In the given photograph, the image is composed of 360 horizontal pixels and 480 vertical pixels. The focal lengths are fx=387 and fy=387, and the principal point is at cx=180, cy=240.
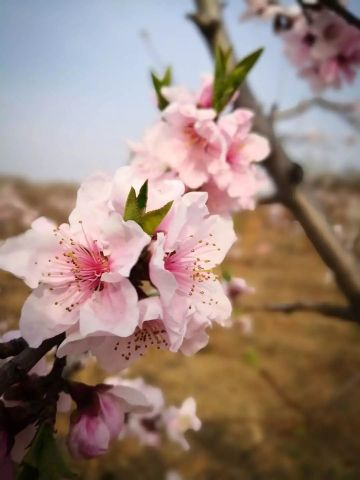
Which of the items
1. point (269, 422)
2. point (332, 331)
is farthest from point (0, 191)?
point (332, 331)

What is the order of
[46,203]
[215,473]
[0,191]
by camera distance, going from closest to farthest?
[0,191]
[46,203]
[215,473]

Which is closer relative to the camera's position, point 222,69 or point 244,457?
point 222,69

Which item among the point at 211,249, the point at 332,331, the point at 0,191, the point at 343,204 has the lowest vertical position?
the point at 343,204

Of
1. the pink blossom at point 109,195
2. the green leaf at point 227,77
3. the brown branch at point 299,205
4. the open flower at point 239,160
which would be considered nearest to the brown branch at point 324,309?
the brown branch at point 299,205

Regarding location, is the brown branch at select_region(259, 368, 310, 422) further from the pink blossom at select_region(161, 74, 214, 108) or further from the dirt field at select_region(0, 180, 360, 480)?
the pink blossom at select_region(161, 74, 214, 108)

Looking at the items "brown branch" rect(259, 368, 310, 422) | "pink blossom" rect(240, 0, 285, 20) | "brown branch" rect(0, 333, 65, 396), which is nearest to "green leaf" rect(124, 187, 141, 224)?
"brown branch" rect(0, 333, 65, 396)

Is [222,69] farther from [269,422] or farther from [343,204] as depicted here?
[343,204]

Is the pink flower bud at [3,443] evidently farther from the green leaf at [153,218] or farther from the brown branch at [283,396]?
the brown branch at [283,396]
